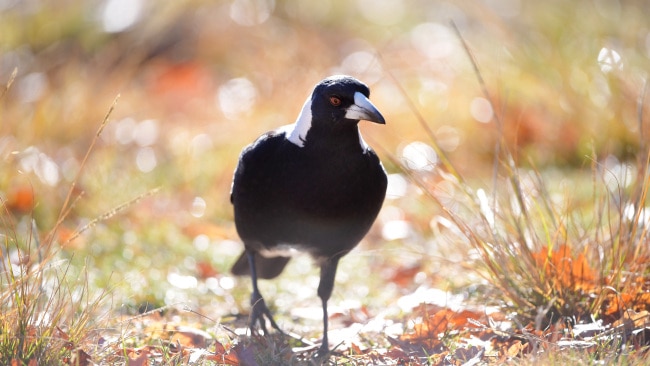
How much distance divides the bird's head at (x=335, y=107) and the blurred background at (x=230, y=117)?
6.8 inches

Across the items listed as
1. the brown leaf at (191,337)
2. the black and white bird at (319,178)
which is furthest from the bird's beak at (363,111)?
the brown leaf at (191,337)

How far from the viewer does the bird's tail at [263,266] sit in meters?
4.08

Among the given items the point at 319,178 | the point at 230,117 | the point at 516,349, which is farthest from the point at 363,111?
the point at 230,117

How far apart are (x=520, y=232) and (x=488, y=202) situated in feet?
0.85

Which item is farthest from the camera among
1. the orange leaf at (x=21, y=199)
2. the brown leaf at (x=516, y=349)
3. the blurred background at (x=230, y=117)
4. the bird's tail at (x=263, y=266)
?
the orange leaf at (x=21, y=199)

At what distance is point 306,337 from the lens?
376cm

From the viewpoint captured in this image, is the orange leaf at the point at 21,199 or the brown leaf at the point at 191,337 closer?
the brown leaf at the point at 191,337

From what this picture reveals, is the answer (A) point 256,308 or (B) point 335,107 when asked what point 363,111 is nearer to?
(B) point 335,107

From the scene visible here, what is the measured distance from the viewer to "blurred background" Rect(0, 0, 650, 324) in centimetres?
456

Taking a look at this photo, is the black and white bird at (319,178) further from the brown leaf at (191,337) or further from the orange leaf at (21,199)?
the orange leaf at (21,199)

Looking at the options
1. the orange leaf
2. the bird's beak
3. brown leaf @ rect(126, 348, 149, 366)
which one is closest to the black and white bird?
the bird's beak

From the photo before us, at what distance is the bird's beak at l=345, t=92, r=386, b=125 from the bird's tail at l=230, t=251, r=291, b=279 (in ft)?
3.40

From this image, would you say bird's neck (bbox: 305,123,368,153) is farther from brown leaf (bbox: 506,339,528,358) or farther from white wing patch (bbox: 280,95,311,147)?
brown leaf (bbox: 506,339,528,358)

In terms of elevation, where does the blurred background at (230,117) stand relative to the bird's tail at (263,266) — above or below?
below
